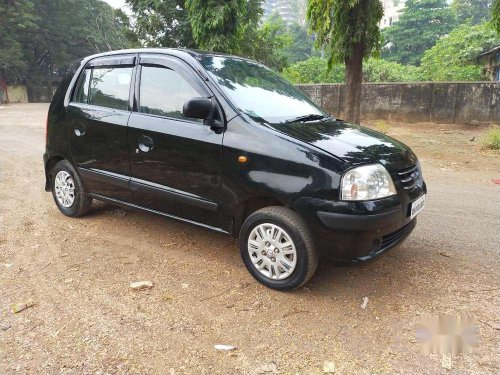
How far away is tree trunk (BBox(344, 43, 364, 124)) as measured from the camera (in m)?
10.1

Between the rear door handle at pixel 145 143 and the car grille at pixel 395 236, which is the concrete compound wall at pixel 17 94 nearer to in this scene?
the rear door handle at pixel 145 143

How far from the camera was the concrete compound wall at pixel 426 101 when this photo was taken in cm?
1339

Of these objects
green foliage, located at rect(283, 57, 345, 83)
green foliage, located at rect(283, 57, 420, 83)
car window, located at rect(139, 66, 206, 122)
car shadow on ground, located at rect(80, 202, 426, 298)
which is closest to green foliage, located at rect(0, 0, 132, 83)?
green foliage, located at rect(283, 57, 345, 83)

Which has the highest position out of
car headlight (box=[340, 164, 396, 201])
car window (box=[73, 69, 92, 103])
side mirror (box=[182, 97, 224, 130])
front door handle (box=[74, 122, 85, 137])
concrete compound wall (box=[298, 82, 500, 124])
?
concrete compound wall (box=[298, 82, 500, 124])

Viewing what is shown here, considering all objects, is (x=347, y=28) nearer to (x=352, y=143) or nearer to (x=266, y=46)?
(x=352, y=143)

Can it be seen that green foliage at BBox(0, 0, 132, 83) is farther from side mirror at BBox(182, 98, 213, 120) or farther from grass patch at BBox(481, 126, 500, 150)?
side mirror at BBox(182, 98, 213, 120)

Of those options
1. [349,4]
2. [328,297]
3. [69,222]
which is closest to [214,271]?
[328,297]

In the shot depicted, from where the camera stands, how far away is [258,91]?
3.77 metres

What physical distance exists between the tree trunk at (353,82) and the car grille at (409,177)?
7.38 m

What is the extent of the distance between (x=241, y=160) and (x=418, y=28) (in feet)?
155

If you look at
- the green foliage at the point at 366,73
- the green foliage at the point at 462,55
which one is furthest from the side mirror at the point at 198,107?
the green foliage at the point at 462,55

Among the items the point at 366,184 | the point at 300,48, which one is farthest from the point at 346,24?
the point at 300,48

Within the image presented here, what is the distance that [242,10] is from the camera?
13.1 metres

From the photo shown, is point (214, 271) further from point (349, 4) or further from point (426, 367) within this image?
point (349, 4)
